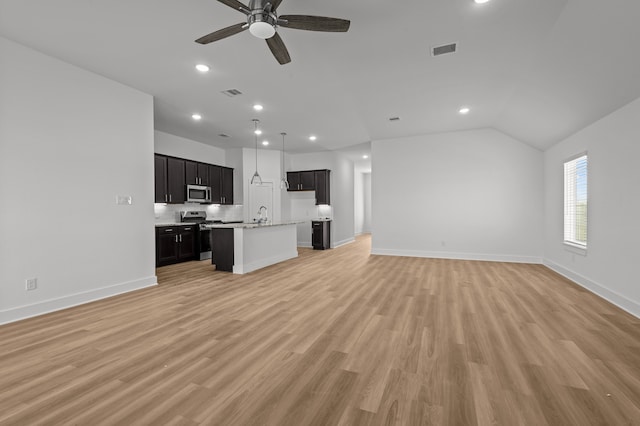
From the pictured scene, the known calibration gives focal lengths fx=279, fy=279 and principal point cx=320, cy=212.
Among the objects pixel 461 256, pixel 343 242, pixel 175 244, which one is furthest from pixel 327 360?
pixel 343 242

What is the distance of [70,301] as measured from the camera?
11.7 feet

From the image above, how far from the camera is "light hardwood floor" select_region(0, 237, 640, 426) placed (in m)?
1.64

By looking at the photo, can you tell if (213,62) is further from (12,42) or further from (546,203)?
(546,203)

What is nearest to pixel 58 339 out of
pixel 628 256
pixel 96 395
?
pixel 96 395

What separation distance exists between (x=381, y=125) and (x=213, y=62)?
3.93m

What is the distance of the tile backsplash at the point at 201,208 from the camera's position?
21.7 feet

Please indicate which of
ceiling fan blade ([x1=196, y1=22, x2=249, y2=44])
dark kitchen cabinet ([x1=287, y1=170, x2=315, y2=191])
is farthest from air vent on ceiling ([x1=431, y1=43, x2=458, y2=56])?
dark kitchen cabinet ([x1=287, y1=170, x2=315, y2=191])

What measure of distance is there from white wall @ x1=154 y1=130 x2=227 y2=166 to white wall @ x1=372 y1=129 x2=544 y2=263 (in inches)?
181

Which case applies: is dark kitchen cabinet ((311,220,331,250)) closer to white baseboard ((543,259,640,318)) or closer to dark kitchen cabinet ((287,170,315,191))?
dark kitchen cabinet ((287,170,315,191))

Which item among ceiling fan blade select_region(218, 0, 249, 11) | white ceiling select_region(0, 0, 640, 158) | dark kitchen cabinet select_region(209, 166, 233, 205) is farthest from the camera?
dark kitchen cabinet select_region(209, 166, 233, 205)

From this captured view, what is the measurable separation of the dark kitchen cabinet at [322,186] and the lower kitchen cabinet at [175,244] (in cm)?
385

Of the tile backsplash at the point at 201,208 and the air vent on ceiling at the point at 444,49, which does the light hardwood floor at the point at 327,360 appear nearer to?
the tile backsplash at the point at 201,208

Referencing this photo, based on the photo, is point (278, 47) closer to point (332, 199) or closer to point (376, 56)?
point (376, 56)

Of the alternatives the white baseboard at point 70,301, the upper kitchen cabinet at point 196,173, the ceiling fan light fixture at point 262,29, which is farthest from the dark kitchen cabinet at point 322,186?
the ceiling fan light fixture at point 262,29
